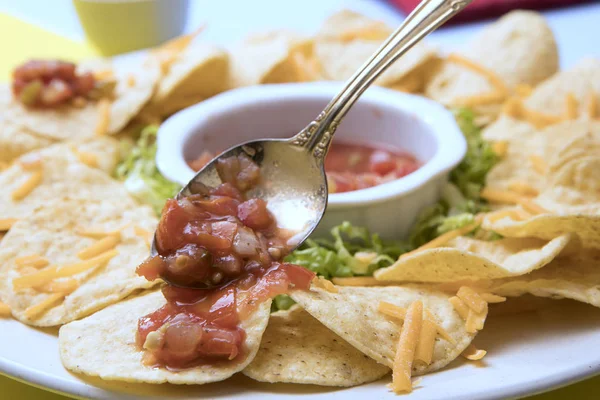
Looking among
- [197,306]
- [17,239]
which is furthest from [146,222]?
[197,306]

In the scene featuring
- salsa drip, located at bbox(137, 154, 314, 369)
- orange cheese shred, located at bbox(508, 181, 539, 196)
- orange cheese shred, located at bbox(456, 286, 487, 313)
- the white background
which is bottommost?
the white background

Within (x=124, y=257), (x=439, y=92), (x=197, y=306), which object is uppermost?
(x=197, y=306)

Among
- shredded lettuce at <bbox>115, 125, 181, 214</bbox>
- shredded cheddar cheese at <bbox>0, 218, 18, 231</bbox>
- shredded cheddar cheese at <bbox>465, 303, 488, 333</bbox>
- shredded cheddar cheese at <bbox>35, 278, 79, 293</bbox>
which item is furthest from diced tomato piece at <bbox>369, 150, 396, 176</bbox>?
shredded cheddar cheese at <bbox>0, 218, 18, 231</bbox>

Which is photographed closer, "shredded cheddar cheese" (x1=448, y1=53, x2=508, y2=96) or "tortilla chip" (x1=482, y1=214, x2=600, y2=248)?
"tortilla chip" (x1=482, y1=214, x2=600, y2=248)

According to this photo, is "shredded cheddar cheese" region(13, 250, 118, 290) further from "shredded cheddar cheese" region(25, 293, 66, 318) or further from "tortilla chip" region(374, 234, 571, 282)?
"tortilla chip" region(374, 234, 571, 282)

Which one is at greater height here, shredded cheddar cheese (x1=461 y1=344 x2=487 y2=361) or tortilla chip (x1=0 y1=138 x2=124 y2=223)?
tortilla chip (x1=0 y1=138 x2=124 y2=223)

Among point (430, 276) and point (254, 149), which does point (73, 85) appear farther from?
point (430, 276)

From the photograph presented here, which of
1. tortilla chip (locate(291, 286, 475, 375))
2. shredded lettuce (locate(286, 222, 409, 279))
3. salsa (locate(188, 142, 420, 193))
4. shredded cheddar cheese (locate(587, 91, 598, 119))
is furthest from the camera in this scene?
shredded cheddar cheese (locate(587, 91, 598, 119))
